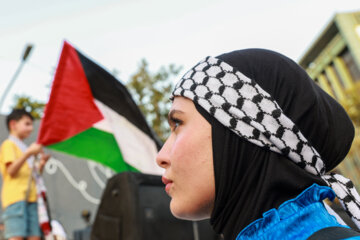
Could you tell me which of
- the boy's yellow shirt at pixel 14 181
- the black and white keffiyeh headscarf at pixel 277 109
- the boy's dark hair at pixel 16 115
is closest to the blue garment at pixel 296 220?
the black and white keffiyeh headscarf at pixel 277 109

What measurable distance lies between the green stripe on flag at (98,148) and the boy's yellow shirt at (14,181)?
45 centimetres

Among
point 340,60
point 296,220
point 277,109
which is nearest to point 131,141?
point 277,109

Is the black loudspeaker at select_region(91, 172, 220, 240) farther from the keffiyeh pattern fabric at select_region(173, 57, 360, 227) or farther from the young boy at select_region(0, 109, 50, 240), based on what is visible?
the keffiyeh pattern fabric at select_region(173, 57, 360, 227)

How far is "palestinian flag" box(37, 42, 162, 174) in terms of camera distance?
10.7 ft

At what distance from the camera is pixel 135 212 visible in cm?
229

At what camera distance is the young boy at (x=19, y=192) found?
2852mm

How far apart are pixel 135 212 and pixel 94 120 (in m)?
1.43

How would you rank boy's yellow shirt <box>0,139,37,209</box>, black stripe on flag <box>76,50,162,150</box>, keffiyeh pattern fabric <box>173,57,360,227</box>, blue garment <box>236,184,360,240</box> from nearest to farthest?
blue garment <box>236,184,360,240</box> < keffiyeh pattern fabric <box>173,57,360,227</box> < boy's yellow shirt <box>0,139,37,209</box> < black stripe on flag <box>76,50,162,150</box>

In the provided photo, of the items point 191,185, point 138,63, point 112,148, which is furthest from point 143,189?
point 138,63

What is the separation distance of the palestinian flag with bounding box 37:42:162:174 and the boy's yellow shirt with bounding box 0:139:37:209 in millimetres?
268

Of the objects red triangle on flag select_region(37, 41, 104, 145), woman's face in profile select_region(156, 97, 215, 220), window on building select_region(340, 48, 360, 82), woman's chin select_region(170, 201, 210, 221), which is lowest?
window on building select_region(340, 48, 360, 82)

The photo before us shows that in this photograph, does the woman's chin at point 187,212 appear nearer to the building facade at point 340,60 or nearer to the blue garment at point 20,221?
the blue garment at point 20,221

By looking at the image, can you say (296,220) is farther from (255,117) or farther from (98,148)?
(98,148)

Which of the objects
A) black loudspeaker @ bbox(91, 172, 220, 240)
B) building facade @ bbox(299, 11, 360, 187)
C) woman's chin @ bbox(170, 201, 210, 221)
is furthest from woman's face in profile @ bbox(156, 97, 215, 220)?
building facade @ bbox(299, 11, 360, 187)
